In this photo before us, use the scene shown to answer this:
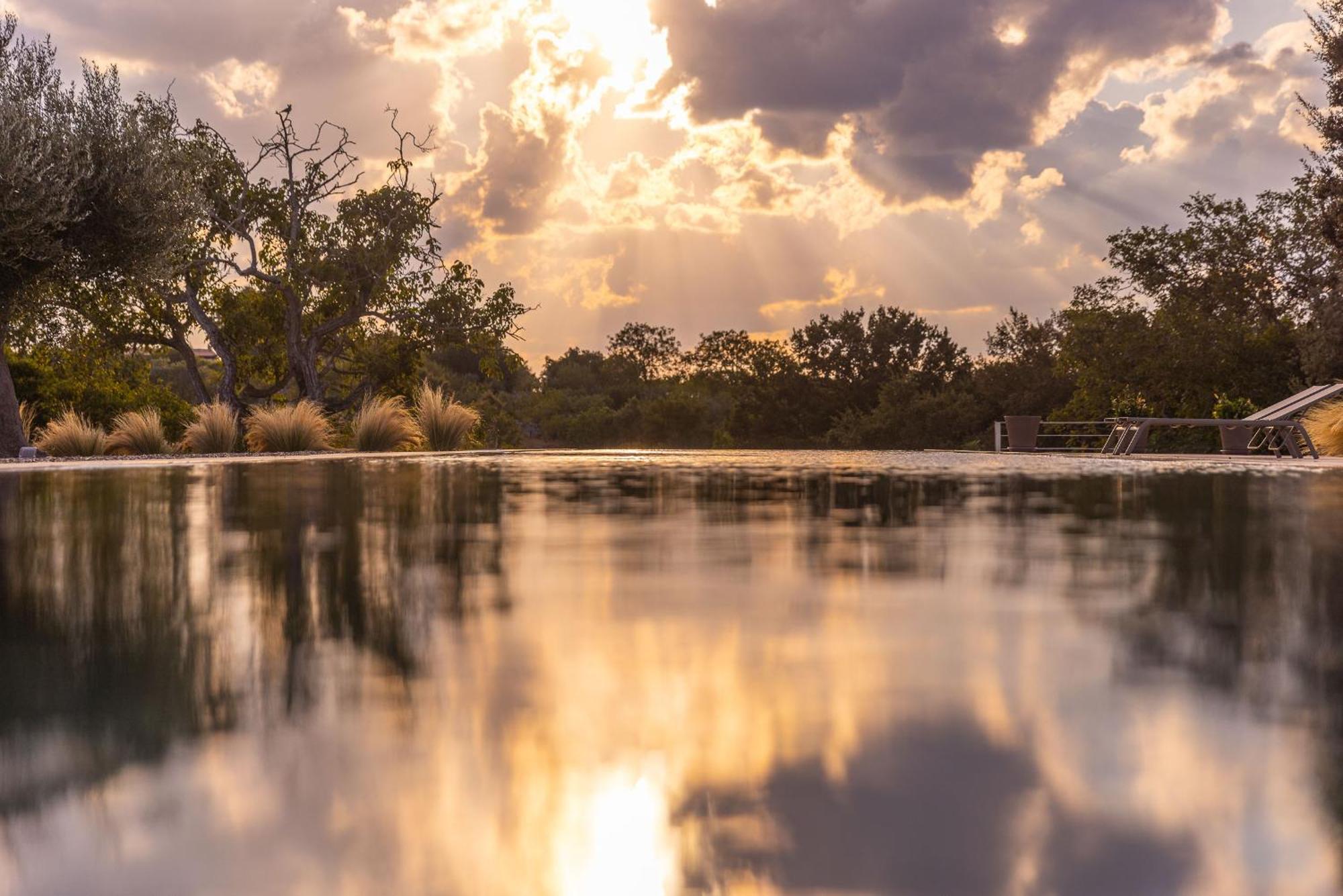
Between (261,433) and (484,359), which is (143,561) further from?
(484,359)

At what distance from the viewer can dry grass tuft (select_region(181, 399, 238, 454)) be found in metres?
22.1

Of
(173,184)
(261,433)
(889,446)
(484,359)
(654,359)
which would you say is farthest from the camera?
(654,359)

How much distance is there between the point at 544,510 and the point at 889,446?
34.1m

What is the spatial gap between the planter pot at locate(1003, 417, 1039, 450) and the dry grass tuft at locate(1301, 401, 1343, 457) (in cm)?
560

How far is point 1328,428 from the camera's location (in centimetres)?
1991

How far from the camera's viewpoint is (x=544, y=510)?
30.6 ft

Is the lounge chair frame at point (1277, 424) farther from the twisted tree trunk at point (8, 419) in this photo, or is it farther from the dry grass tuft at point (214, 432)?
the twisted tree trunk at point (8, 419)

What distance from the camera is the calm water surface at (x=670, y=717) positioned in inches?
78.7

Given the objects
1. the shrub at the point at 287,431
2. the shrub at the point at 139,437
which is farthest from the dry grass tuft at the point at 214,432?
the shrub at the point at 139,437

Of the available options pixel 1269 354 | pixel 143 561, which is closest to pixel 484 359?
pixel 1269 354

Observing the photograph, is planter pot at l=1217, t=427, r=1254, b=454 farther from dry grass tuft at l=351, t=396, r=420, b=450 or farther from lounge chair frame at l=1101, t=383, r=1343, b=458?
dry grass tuft at l=351, t=396, r=420, b=450

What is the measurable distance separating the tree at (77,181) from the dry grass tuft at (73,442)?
2.09 metres

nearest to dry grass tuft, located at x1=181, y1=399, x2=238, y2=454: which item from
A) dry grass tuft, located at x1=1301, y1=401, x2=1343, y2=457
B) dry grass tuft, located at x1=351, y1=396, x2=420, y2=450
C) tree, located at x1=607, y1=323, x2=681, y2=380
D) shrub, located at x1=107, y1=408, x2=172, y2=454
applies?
shrub, located at x1=107, y1=408, x2=172, y2=454

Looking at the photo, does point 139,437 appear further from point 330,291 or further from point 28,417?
point 330,291
